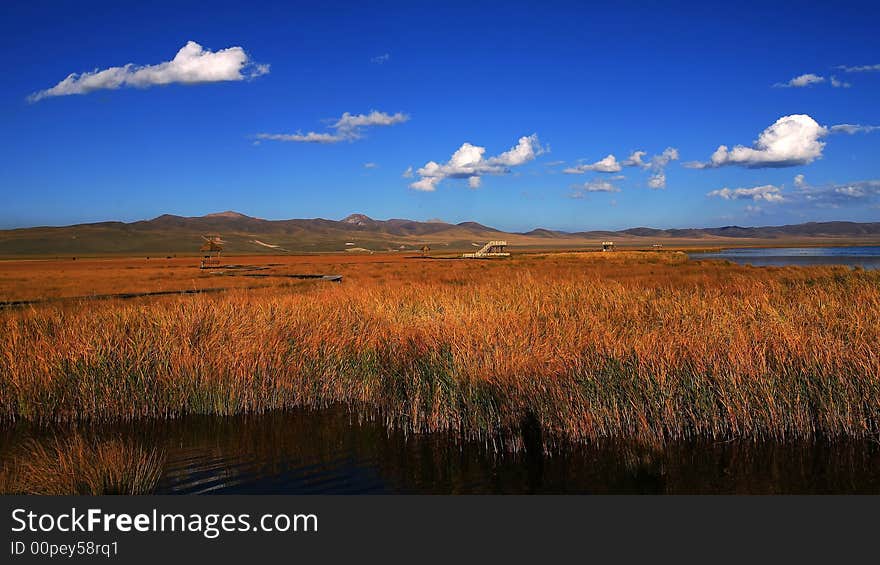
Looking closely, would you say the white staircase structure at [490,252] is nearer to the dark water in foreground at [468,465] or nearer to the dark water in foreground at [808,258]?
the dark water in foreground at [808,258]

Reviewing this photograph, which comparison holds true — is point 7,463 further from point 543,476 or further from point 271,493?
point 543,476

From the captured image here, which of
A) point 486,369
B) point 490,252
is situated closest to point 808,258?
point 490,252

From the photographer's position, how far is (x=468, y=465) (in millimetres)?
8484

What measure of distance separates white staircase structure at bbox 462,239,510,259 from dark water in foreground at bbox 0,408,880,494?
81836 mm

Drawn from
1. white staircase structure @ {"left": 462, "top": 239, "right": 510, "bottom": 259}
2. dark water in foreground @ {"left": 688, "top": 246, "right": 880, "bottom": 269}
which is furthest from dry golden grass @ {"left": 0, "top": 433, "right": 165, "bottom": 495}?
white staircase structure @ {"left": 462, "top": 239, "right": 510, "bottom": 259}

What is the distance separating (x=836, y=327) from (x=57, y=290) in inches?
1476

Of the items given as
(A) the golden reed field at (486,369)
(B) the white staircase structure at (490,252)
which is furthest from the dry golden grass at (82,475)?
(B) the white staircase structure at (490,252)

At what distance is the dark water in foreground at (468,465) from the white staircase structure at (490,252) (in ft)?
268

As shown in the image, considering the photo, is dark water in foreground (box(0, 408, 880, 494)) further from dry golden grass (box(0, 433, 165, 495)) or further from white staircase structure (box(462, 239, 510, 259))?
white staircase structure (box(462, 239, 510, 259))

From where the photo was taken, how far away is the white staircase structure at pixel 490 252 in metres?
93.3

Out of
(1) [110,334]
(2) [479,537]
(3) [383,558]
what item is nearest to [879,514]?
(2) [479,537]

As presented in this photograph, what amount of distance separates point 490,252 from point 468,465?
98.4 m

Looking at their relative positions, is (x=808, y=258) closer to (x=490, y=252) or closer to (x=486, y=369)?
(x=490, y=252)

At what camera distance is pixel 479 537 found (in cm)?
630
